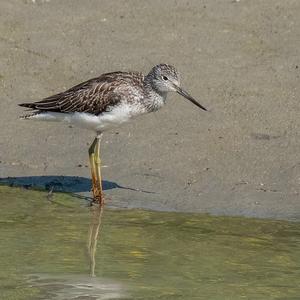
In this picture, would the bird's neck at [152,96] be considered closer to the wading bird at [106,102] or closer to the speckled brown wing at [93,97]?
the wading bird at [106,102]

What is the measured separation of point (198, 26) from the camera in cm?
1546

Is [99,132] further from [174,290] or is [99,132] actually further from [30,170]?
[174,290]

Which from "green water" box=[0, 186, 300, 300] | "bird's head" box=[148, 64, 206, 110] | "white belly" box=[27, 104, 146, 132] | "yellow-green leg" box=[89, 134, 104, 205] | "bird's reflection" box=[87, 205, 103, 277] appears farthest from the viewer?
"bird's head" box=[148, 64, 206, 110]

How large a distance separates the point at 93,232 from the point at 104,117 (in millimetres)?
1809

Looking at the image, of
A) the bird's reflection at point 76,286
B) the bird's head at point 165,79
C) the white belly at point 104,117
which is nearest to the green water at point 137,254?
the bird's reflection at point 76,286

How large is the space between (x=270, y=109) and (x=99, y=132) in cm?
221

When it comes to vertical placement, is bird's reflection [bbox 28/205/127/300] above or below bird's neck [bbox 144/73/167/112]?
below

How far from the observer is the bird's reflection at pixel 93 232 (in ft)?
32.6

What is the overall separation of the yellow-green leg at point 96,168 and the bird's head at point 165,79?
0.84 metres

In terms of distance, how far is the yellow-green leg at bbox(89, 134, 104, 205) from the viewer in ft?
39.3

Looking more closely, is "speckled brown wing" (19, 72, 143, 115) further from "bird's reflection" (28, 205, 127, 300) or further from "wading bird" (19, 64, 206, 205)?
"bird's reflection" (28, 205, 127, 300)

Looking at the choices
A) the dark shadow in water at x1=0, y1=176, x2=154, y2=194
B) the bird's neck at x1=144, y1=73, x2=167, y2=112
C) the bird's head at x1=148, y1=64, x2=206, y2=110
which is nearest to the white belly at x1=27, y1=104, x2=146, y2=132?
the bird's neck at x1=144, y1=73, x2=167, y2=112

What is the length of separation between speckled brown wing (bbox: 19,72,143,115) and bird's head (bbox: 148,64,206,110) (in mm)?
177

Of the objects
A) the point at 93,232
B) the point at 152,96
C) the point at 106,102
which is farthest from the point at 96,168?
the point at 93,232
